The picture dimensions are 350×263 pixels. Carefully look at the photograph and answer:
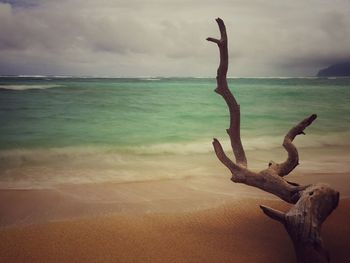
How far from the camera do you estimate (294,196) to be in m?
1.80

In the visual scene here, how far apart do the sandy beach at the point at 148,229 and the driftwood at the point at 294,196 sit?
376 millimetres

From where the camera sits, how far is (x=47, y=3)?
5.17 metres

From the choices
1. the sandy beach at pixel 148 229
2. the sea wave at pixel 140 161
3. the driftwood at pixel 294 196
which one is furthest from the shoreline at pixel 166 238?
the sea wave at pixel 140 161

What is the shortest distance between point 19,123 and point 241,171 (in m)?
7.37

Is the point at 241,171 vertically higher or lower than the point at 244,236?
higher

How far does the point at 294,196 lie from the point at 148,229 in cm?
92

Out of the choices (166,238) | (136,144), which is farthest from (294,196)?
(136,144)

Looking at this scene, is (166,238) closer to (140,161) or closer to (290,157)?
(290,157)

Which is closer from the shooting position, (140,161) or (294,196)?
(294,196)

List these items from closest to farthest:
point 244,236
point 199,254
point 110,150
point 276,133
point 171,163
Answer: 1. point 199,254
2. point 244,236
3. point 171,163
4. point 110,150
5. point 276,133

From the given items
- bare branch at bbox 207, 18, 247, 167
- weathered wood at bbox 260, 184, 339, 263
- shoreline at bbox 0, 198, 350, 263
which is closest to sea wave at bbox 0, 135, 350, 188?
shoreline at bbox 0, 198, 350, 263

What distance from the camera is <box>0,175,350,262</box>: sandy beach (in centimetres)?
192

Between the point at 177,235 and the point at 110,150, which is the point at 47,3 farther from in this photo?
the point at 177,235

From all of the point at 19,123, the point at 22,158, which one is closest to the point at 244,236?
the point at 22,158
